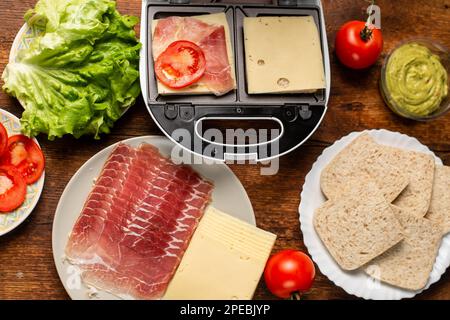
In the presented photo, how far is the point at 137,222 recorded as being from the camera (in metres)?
2.53

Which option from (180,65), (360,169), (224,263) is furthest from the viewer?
(360,169)

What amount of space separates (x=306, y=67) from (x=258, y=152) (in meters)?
0.38

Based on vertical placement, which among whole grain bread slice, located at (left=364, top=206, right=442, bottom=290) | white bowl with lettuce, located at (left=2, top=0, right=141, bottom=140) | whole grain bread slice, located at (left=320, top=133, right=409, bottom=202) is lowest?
whole grain bread slice, located at (left=364, top=206, right=442, bottom=290)

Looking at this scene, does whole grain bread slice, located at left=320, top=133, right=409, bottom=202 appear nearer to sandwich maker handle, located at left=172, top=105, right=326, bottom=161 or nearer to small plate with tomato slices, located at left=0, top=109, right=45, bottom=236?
sandwich maker handle, located at left=172, top=105, right=326, bottom=161

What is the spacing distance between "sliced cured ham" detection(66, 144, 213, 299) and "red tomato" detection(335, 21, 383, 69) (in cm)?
79

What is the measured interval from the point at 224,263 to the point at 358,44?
1.04 metres

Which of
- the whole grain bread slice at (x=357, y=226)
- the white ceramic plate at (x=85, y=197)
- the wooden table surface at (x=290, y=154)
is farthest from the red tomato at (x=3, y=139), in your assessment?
the whole grain bread slice at (x=357, y=226)

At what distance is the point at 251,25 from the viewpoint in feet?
8.03

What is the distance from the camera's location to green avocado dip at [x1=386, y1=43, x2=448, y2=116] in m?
2.61

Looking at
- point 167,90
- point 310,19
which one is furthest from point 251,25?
point 167,90

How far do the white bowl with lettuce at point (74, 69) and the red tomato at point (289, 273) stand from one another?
2.85ft

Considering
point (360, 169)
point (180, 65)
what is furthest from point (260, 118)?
point (360, 169)

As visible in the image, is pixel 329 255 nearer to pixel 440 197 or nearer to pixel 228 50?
pixel 440 197

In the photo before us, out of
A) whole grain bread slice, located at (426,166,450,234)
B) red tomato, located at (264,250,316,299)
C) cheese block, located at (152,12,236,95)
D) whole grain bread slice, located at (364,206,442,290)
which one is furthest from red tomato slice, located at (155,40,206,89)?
whole grain bread slice, located at (426,166,450,234)
